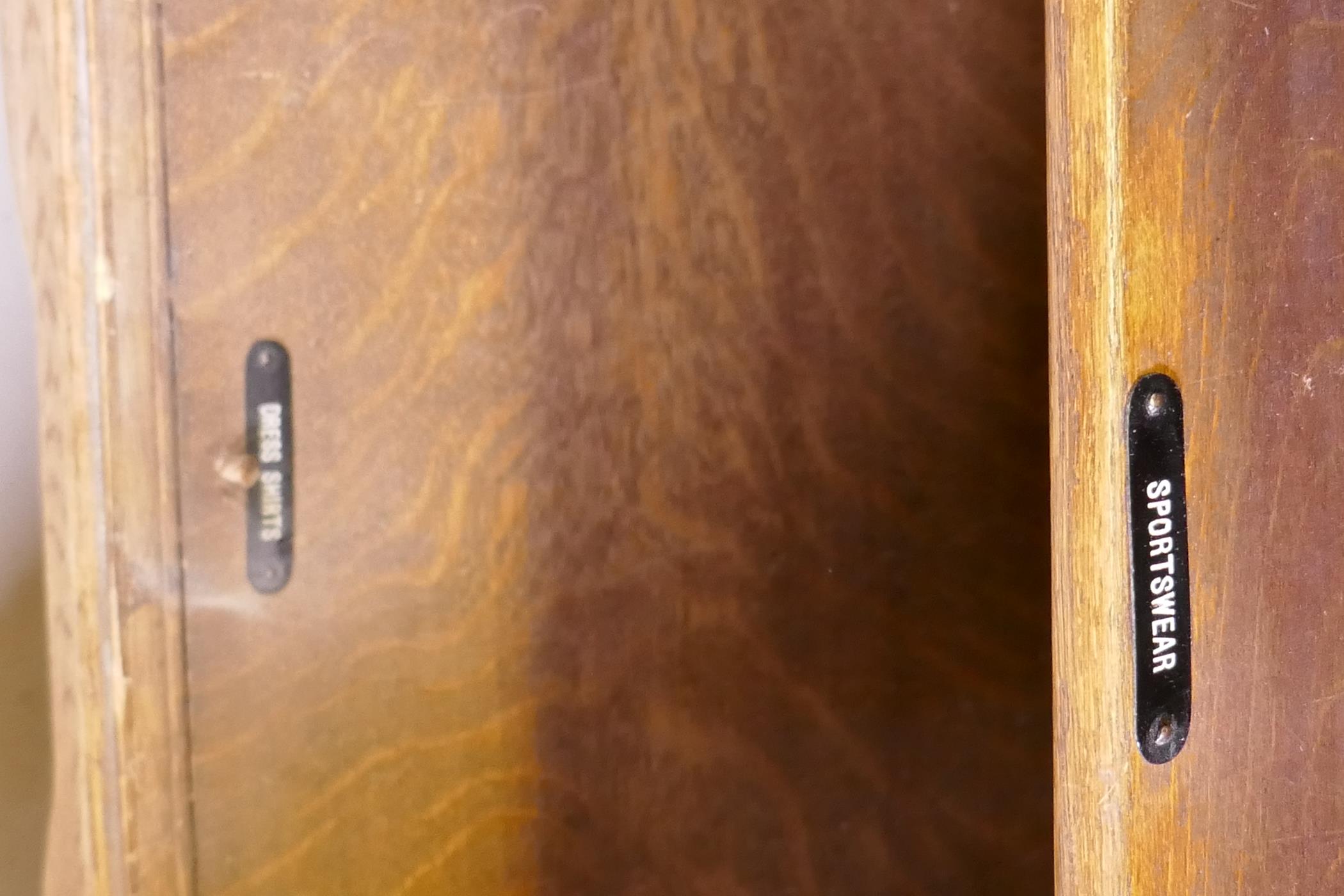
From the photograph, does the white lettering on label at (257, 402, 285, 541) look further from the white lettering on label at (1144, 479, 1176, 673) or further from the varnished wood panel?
the white lettering on label at (1144, 479, 1176, 673)

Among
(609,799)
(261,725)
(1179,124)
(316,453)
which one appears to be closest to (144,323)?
(316,453)

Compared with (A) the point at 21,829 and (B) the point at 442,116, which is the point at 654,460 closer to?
(B) the point at 442,116

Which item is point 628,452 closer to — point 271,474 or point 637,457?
point 637,457

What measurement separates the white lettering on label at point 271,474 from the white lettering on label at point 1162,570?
46 cm

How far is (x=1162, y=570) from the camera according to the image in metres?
0.48

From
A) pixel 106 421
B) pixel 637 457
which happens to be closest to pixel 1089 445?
pixel 637 457

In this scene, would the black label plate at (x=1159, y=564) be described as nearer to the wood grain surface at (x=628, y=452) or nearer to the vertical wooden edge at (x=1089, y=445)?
the vertical wooden edge at (x=1089, y=445)

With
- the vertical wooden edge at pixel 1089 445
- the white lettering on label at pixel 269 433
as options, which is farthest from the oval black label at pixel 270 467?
the vertical wooden edge at pixel 1089 445

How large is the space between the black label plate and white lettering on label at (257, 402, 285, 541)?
46 centimetres

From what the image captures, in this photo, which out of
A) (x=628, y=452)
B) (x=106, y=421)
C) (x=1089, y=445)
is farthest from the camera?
(x=628, y=452)

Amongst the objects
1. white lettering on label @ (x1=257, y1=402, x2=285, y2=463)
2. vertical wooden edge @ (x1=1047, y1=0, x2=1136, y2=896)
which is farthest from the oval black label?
vertical wooden edge @ (x1=1047, y1=0, x2=1136, y2=896)

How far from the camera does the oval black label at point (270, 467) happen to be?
0.65 m

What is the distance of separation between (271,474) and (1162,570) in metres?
0.47

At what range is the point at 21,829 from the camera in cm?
68
